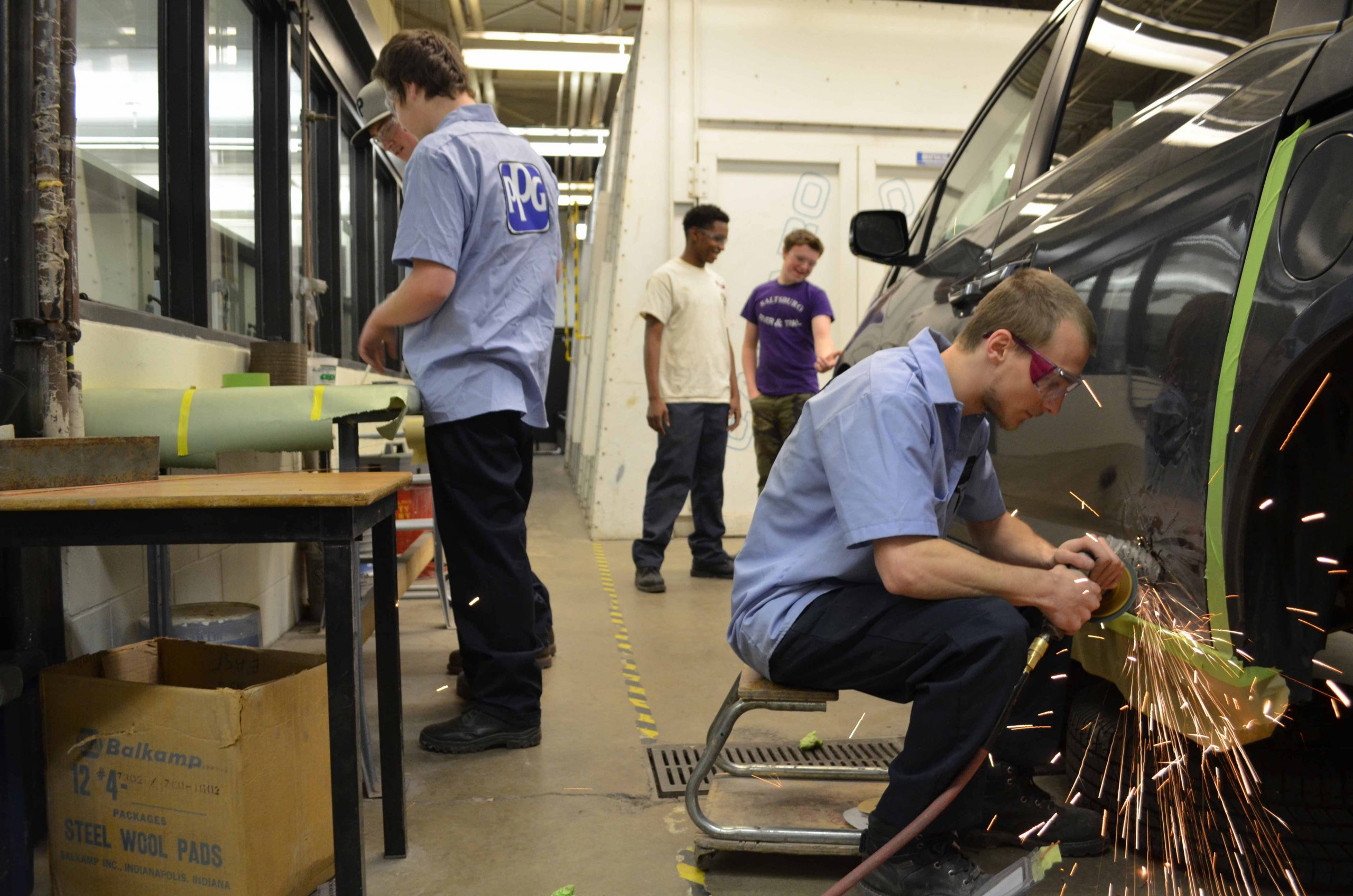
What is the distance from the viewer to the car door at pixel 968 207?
280cm

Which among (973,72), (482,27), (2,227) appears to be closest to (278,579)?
(2,227)

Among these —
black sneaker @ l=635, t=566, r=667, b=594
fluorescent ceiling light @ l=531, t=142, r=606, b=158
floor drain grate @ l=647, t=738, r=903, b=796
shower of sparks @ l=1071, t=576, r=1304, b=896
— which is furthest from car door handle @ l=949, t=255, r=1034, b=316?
fluorescent ceiling light @ l=531, t=142, r=606, b=158

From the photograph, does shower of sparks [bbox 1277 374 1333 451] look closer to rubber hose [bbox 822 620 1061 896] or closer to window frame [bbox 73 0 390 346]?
rubber hose [bbox 822 620 1061 896]

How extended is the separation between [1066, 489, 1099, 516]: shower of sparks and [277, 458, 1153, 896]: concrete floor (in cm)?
75

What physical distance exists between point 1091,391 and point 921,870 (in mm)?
945

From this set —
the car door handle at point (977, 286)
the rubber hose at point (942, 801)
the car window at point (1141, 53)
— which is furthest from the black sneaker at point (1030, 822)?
the car window at point (1141, 53)

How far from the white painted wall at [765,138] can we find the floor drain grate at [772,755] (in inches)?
161

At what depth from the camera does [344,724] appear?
1768 millimetres

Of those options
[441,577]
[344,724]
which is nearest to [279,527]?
[344,724]

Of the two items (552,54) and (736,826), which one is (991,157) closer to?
(736,826)

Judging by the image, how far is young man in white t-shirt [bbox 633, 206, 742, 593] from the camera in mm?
5375

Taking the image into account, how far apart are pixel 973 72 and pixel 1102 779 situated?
6329 millimetres

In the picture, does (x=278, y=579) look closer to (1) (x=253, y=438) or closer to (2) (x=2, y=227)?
(1) (x=253, y=438)

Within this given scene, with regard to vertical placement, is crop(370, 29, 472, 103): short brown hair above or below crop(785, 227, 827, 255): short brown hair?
above
